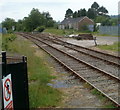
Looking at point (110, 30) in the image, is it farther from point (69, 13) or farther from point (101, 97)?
point (69, 13)

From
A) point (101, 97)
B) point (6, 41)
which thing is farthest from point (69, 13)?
point (101, 97)

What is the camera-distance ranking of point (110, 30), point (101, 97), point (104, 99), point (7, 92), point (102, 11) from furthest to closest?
point (102, 11)
point (110, 30)
point (101, 97)
point (104, 99)
point (7, 92)

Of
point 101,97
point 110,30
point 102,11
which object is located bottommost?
point 101,97

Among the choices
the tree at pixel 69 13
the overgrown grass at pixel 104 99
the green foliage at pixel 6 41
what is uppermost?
the tree at pixel 69 13

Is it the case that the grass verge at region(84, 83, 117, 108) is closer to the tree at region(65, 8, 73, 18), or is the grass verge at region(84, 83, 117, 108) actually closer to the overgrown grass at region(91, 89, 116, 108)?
the overgrown grass at region(91, 89, 116, 108)

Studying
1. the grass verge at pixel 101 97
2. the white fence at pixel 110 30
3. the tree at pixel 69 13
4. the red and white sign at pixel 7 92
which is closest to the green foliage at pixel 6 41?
the grass verge at pixel 101 97

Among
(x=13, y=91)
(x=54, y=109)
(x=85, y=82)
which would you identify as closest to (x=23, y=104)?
(x=13, y=91)

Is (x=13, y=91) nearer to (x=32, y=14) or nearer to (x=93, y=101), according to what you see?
(x=93, y=101)

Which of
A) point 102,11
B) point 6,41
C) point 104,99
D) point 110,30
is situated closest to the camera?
point 104,99

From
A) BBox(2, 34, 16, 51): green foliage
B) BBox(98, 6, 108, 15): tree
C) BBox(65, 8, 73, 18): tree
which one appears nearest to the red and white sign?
BBox(2, 34, 16, 51): green foliage

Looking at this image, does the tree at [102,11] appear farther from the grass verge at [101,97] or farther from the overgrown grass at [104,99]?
the overgrown grass at [104,99]

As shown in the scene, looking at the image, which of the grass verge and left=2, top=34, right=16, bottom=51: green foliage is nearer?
the grass verge

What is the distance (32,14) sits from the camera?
288 feet

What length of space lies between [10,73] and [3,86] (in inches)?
19.2
